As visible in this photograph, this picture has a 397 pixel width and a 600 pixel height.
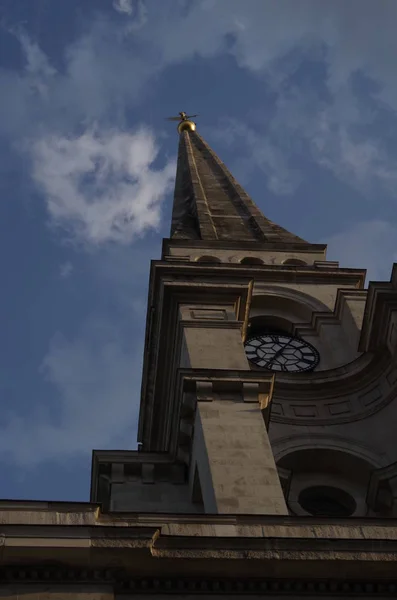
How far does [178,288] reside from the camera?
27094mm

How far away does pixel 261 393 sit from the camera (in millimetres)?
20734

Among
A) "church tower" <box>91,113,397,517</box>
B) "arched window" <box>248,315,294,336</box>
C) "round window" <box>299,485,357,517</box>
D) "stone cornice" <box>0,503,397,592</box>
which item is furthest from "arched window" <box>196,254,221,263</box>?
"stone cornice" <box>0,503,397,592</box>

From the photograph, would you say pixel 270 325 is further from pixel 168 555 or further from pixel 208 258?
pixel 168 555

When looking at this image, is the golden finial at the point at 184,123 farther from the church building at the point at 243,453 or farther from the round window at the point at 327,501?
the round window at the point at 327,501

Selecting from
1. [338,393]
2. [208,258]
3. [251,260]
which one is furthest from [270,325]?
[338,393]

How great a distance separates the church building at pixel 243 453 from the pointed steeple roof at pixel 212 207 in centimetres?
23

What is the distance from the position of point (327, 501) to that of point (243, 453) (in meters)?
5.40

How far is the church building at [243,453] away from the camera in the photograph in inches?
528

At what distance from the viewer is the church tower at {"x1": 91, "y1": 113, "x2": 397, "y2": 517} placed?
19.5 m

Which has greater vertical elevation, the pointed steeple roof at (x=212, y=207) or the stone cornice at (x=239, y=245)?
the pointed steeple roof at (x=212, y=207)

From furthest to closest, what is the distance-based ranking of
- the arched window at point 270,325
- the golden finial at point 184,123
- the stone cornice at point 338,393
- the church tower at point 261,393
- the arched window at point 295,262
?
the golden finial at point 184,123 → the arched window at point 295,262 → the arched window at point 270,325 → the stone cornice at point 338,393 → the church tower at point 261,393

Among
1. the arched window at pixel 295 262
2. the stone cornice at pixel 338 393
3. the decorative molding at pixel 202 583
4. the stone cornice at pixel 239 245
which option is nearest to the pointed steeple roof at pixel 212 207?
the stone cornice at pixel 239 245

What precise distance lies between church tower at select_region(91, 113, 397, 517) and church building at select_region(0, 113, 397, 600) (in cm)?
4

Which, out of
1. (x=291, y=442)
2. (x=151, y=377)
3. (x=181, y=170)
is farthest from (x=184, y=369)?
(x=181, y=170)
